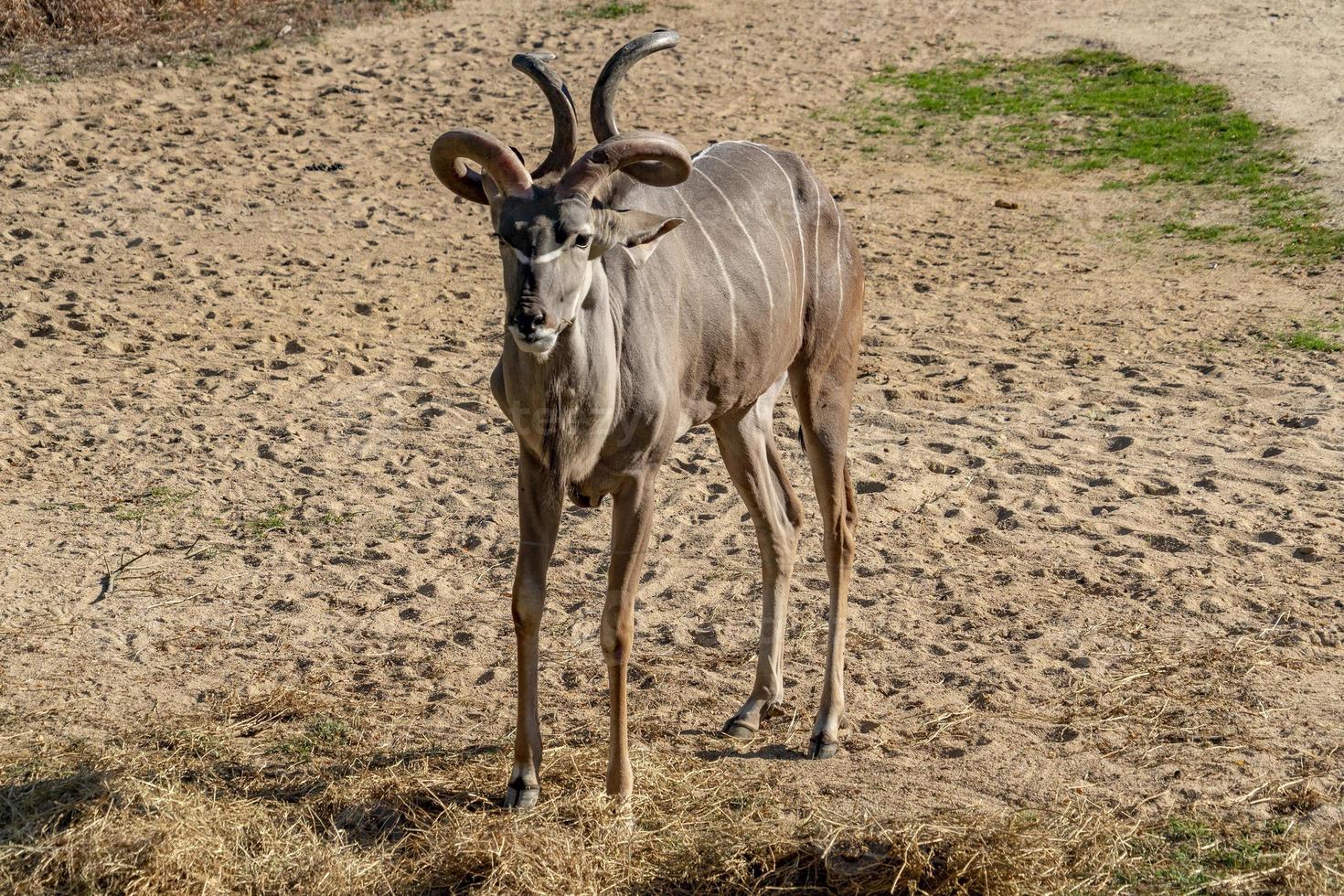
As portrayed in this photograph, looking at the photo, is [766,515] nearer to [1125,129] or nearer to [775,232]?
[775,232]

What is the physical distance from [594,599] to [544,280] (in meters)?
2.24

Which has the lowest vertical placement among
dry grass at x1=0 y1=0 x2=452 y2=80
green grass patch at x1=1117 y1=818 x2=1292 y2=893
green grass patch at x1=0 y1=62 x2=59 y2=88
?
green grass patch at x1=1117 y1=818 x2=1292 y2=893

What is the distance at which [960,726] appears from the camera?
15.3ft

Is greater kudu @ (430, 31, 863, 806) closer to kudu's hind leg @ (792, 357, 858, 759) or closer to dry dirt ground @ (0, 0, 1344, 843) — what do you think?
kudu's hind leg @ (792, 357, 858, 759)

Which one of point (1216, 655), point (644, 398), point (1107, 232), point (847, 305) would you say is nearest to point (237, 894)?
point (644, 398)

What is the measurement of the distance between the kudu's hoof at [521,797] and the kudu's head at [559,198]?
1.33 metres

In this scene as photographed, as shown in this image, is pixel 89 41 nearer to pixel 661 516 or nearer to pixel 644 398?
pixel 661 516

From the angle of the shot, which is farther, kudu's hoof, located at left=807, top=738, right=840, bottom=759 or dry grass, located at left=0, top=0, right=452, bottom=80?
dry grass, located at left=0, top=0, right=452, bottom=80

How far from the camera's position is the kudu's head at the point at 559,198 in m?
3.58

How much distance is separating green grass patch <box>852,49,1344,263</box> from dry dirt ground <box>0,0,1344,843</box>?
396 mm

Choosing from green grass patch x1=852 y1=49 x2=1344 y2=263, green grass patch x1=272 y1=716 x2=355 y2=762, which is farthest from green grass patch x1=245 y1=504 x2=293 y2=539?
green grass patch x1=852 y1=49 x2=1344 y2=263

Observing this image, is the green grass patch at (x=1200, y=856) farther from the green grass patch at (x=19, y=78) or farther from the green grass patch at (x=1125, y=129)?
the green grass patch at (x=19, y=78)

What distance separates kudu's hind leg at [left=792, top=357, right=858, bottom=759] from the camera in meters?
4.81

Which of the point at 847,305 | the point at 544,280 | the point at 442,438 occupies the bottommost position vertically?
the point at 442,438
